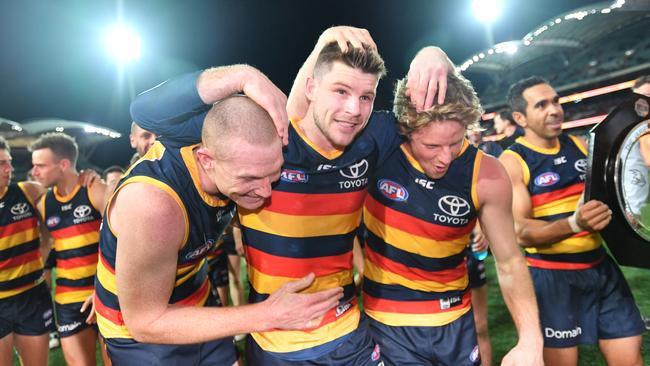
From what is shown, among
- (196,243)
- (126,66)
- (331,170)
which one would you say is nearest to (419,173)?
(331,170)

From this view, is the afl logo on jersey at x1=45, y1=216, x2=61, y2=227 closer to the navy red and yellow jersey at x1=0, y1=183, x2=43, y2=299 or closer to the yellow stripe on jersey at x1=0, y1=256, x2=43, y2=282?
the navy red and yellow jersey at x1=0, y1=183, x2=43, y2=299

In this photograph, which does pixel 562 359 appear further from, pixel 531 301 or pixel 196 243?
pixel 196 243

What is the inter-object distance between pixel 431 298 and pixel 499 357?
2041mm

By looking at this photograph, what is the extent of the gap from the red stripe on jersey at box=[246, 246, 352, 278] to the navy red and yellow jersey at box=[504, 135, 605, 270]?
5.42 feet

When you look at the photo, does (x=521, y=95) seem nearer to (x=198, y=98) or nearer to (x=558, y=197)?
(x=558, y=197)

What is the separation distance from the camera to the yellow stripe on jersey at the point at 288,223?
1.97 metres

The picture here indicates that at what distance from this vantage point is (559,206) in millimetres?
2967

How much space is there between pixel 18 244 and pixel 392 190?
3.12m

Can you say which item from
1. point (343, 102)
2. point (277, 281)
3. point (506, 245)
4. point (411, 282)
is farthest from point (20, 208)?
point (506, 245)

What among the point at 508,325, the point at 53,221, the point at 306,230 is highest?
the point at 306,230

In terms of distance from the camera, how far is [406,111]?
85.3 inches

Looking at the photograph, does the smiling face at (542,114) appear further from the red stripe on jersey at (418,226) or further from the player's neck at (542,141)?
the red stripe on jersey at (418,226)

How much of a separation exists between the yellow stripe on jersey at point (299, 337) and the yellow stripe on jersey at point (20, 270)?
2.62 metres

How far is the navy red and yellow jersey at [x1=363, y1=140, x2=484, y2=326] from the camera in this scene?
7.26 ft
